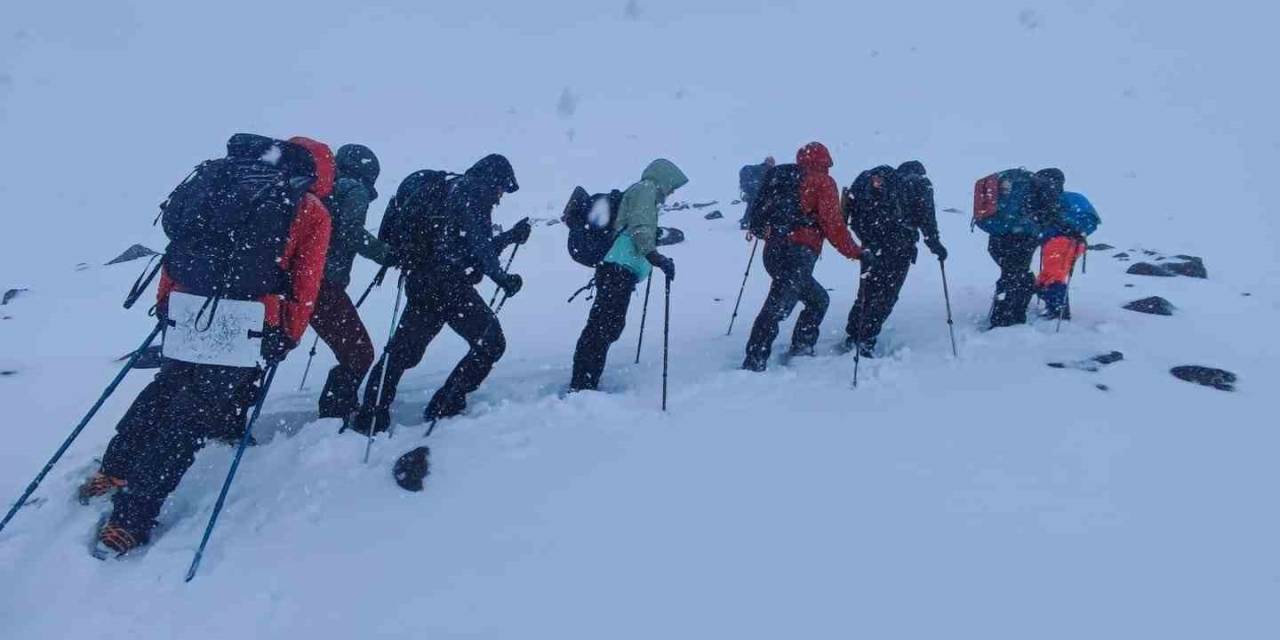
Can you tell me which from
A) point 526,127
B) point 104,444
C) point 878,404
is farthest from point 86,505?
point 526,127

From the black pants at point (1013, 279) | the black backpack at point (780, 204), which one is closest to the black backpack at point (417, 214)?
the black backpack at point (780, 204)

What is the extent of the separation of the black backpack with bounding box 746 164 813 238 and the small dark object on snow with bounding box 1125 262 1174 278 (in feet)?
21.6

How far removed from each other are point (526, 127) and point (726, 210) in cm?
1961

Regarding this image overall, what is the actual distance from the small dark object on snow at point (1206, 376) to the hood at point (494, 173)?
17.8ft

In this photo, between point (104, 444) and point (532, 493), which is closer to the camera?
point (532, 493)

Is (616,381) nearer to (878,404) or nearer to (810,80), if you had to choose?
(878,404)

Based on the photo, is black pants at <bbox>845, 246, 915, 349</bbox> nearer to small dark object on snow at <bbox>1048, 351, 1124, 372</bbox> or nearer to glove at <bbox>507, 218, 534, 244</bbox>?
small dark object on snow at <bbox>1048, 351, 1124, 372</bbox>

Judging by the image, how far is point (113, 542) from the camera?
351 centimetres

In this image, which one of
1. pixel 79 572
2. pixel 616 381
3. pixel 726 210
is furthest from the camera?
pixel 726 210

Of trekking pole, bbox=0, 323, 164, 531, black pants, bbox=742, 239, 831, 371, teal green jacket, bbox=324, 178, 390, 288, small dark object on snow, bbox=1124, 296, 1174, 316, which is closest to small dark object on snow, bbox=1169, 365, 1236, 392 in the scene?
small dark object on snow, bbox=1124, 296, 1174, 316

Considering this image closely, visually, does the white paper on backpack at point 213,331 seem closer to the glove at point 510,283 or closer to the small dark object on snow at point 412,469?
the small dark object on snow at point 412,469

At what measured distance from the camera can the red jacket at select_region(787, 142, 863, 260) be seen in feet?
19.2

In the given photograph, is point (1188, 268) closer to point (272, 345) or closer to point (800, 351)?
point (800, 351)

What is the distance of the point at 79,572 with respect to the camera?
3408 mm
